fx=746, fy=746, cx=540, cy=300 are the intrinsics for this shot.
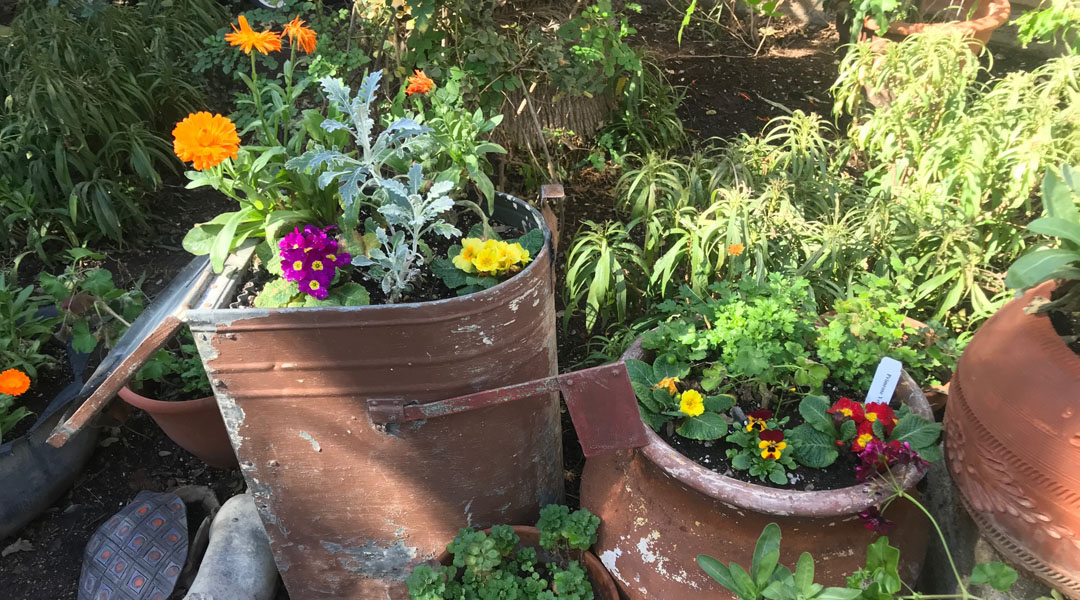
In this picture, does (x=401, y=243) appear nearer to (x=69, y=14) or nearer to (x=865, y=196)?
(x=865, y=196)

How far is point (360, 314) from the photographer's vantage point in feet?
4.65

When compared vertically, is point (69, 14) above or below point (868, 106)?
above

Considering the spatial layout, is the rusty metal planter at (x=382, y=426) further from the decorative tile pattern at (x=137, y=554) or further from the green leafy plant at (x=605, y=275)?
the green leafy plant at (x=605, y=275)

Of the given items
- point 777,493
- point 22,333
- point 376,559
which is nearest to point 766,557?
point 777,493

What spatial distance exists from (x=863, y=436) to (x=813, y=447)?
0.38ft

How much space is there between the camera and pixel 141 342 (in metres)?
1.49

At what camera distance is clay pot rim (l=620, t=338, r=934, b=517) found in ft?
4.58

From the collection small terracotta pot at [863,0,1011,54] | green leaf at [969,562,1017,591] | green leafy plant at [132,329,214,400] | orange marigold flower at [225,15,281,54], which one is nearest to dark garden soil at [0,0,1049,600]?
green leafy plant at [132,329,214,400]

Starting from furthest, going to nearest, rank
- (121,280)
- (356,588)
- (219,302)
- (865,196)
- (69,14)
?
(69,14) → (121,280) → (865,196) → (356,588) → (219,302)

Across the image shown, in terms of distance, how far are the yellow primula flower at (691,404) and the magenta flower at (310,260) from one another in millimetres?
756

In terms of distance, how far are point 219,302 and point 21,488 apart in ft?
3.76

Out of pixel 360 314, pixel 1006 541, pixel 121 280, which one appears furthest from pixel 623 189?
pixel 121 280

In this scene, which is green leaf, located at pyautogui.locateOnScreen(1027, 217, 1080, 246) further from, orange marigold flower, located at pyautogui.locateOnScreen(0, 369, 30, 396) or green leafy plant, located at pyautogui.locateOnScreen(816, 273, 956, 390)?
orange marigold flower, located at pyautogui.locateOnScreen(0, 369, 30, 396)

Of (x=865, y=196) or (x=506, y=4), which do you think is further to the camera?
(x=506, y=4)
